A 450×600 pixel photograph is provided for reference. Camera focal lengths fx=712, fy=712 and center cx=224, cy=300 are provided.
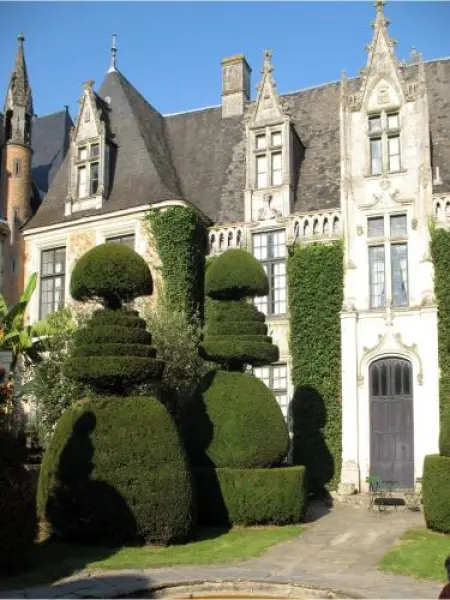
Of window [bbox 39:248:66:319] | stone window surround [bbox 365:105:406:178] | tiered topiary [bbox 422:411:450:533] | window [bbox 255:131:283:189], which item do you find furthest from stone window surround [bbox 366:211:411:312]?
window [bbox 39:248:66:319]

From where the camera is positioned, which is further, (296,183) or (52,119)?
(52,119)

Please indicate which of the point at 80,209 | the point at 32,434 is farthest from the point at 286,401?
the point at 80,209

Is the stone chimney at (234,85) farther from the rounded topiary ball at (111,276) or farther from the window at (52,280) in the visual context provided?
the rounded topiary ball at (111,276)

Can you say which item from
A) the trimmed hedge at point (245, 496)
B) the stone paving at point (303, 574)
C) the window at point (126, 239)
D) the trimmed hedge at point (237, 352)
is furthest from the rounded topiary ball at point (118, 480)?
the window at point (126, 239)

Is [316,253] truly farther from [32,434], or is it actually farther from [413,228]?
[32,434]

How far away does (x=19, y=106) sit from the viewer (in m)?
25.9

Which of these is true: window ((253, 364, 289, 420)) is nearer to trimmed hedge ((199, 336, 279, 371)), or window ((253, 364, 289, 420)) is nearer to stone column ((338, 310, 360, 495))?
stone column ((338, 310, 360, 495))

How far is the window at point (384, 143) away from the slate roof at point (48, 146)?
549 inches

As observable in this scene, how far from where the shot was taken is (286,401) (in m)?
21.9

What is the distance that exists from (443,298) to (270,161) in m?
7.49

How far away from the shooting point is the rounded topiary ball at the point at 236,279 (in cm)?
1706

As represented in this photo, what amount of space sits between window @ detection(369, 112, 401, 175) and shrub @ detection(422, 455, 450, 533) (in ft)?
32.8

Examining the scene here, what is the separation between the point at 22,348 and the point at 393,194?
491 inches

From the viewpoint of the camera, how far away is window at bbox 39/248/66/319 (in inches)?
965
